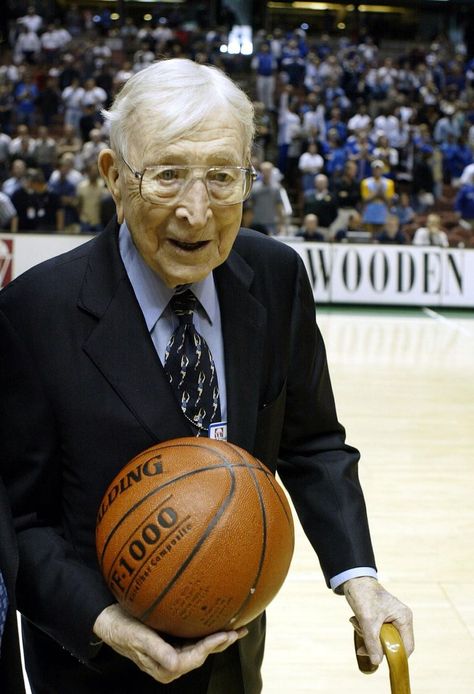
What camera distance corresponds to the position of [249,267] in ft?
5.86

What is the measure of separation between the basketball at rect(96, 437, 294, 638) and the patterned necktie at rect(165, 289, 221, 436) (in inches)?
5.1

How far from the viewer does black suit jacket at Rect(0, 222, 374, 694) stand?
1554 mm

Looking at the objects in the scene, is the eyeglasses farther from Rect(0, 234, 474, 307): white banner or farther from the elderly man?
Rect(0, 234, 474, 307): white banner

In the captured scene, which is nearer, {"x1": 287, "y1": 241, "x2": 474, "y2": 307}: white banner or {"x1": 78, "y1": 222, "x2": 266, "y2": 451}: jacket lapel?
{"x1": 78, "y1": 222, "x2": 266, "y2": 451}: jacket lapel

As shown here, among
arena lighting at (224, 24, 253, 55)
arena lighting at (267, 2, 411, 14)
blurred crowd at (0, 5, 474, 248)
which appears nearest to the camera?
blurred crowd at (0, 5, 474, 248)

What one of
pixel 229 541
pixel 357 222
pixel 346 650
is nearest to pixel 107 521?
pixel 229 541

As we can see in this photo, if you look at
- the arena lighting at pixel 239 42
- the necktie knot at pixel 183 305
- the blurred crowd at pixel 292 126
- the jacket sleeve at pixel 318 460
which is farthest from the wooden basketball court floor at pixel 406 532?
the arena lighting at pixel 239 42

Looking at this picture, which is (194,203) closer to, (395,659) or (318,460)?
(318,460)

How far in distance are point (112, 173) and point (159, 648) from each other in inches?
29.6

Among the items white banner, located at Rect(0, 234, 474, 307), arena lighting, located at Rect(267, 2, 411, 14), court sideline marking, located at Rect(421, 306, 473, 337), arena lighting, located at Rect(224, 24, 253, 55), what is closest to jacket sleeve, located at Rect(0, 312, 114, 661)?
court sideline marking, located at Rect(421, 306, 473, 337)

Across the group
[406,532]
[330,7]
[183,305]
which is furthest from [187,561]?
[330,7]

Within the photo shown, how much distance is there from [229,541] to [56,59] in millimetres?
18725

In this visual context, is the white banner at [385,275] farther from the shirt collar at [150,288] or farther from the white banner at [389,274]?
the shirt collar at [150,288]

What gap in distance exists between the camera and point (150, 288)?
1637mm
